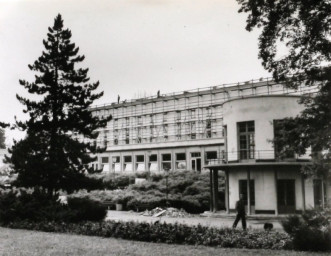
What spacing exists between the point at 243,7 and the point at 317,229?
717 centimetres

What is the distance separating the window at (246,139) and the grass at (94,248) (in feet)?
56.5

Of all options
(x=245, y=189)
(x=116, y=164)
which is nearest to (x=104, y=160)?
(x=116, y=164)

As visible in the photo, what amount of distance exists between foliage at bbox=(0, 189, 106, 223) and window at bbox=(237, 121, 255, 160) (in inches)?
503

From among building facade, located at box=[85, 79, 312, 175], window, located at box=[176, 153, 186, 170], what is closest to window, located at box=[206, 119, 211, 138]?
building facade, located at box=[85, 79, 312, 175]

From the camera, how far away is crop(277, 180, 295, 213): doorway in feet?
96.5

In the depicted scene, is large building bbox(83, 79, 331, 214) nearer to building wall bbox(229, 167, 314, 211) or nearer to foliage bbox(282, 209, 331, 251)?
building wall bbox(229, 167, 314, 211)

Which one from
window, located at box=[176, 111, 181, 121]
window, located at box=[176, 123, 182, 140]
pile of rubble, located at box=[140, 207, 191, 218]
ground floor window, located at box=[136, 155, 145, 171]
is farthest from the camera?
window, located at box=[176, 111, 181, 121]

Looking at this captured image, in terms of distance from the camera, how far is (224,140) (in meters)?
38.2

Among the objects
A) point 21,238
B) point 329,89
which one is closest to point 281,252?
point 329,89

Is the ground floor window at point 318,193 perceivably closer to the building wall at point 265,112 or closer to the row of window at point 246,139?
the building wall at point 265,112

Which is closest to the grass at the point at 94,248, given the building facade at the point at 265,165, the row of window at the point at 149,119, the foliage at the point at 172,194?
the building facade at the point at 265,165

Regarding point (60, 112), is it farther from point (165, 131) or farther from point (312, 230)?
point (165, 131)

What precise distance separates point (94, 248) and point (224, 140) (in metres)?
26.1

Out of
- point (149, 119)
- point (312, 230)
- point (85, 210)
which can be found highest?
point (149, 119)
